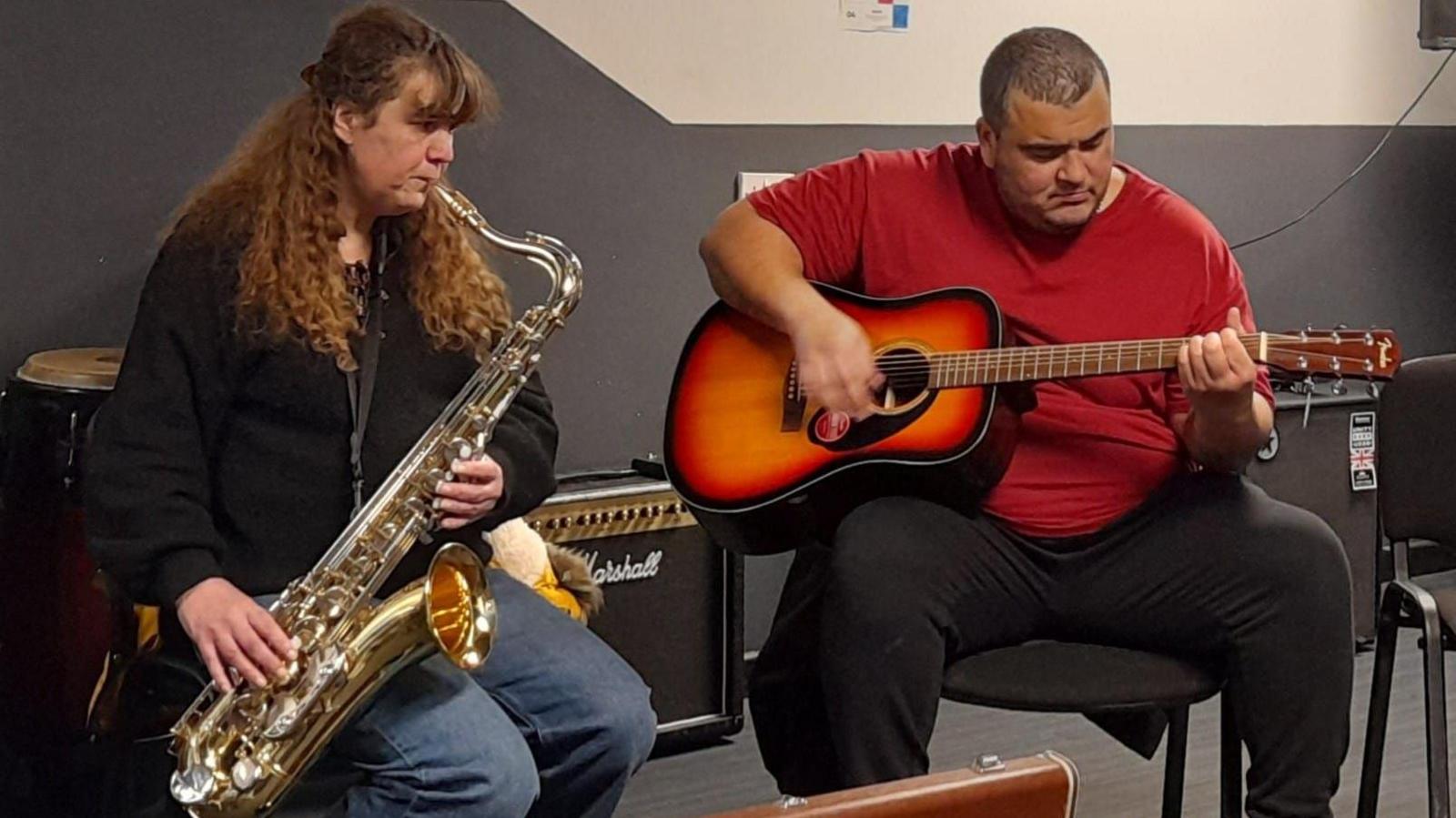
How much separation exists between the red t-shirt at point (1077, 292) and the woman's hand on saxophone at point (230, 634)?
0.90 meters

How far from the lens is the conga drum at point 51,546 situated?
8.04ft

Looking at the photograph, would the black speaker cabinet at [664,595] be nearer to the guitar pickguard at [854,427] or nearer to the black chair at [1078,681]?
the guitar pickguard at [854,427]

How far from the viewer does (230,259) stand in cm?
210

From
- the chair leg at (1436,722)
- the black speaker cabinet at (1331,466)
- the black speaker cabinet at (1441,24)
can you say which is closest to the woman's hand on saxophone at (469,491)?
the chair leg at (1436,722)

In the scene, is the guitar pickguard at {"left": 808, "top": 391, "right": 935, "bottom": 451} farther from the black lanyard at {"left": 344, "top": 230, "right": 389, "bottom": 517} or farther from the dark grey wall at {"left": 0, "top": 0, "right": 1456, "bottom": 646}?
the dark grey wall at {"left": 0, "top": 0, "right": 1456, "bottom": 646}

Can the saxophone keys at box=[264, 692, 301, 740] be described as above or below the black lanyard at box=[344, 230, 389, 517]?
below

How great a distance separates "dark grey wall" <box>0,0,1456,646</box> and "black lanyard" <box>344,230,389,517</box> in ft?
3.00

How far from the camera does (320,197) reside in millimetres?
2143

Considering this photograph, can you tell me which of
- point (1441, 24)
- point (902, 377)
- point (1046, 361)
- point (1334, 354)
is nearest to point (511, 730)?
point (902, 377)

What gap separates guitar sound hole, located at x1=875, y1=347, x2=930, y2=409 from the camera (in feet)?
7.59

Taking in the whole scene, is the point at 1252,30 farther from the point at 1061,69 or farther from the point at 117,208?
the point at 117,208

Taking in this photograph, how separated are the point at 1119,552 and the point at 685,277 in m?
1.46

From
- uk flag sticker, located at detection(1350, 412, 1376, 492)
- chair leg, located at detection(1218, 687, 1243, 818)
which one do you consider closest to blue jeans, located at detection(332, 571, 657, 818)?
chair leg, located at detection(1218, 687, 1243, 818)

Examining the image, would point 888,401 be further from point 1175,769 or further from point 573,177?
point 573,177
